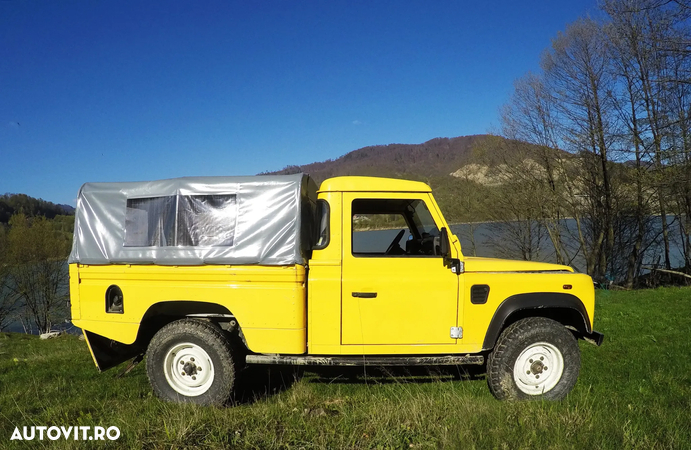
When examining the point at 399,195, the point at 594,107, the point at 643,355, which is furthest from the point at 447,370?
the point at 594,107

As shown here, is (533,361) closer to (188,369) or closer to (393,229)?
(393,229)

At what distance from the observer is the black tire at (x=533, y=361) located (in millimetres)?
4098

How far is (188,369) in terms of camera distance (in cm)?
420

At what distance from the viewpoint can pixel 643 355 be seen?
6074 mm

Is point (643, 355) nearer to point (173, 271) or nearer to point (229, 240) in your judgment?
point (229, 240)

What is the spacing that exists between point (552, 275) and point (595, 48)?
17.8m

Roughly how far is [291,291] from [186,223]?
128 centimetres

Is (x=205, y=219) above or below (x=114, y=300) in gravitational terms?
above

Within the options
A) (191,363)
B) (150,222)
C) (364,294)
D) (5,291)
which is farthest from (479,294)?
(5,291)

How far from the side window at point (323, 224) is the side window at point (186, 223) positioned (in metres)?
0.84

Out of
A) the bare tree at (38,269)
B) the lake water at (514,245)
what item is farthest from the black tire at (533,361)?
the bare tree at (38,269)

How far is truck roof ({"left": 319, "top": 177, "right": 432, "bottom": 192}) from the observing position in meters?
4.26

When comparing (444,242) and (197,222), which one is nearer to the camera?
(444,242)

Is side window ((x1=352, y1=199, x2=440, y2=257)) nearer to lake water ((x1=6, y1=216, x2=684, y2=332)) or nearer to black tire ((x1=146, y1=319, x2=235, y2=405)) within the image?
black tire ((x1=146, y1=319, x2=235, y2=405))
